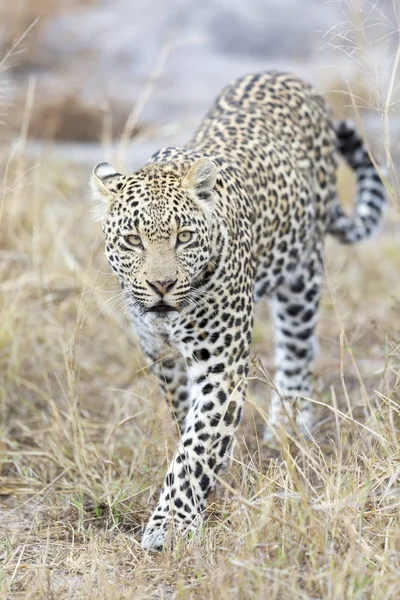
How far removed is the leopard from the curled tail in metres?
0.44

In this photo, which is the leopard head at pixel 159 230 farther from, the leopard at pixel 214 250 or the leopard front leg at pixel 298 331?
the leopard front leg at pixel 298 331

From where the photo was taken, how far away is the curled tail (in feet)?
24.8

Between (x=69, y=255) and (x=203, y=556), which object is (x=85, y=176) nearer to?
(x=69, y=255)

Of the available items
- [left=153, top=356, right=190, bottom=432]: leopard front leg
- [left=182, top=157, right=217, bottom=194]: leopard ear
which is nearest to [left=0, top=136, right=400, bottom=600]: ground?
[left=153, top=356, right=190, bottom=432]: leopard front leg

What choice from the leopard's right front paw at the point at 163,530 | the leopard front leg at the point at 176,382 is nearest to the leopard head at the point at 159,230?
the leopard front leg at the point at 176,382

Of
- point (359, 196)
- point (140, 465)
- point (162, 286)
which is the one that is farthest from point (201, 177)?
point (359, 196)

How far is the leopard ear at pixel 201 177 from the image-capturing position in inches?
195

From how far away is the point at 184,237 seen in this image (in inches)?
191

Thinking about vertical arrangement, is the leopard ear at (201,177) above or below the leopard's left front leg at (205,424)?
above

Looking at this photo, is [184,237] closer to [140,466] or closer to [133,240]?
[133,240]

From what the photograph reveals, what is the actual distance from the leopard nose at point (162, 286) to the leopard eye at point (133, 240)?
0.23 m

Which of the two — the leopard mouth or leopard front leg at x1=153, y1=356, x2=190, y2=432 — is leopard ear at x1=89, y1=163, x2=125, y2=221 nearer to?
the leopard mouth

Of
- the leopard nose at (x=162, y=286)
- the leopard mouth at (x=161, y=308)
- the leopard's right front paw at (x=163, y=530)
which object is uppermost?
the leopard nose at (x=162, y=286)

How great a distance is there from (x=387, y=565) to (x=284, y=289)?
330 cm
